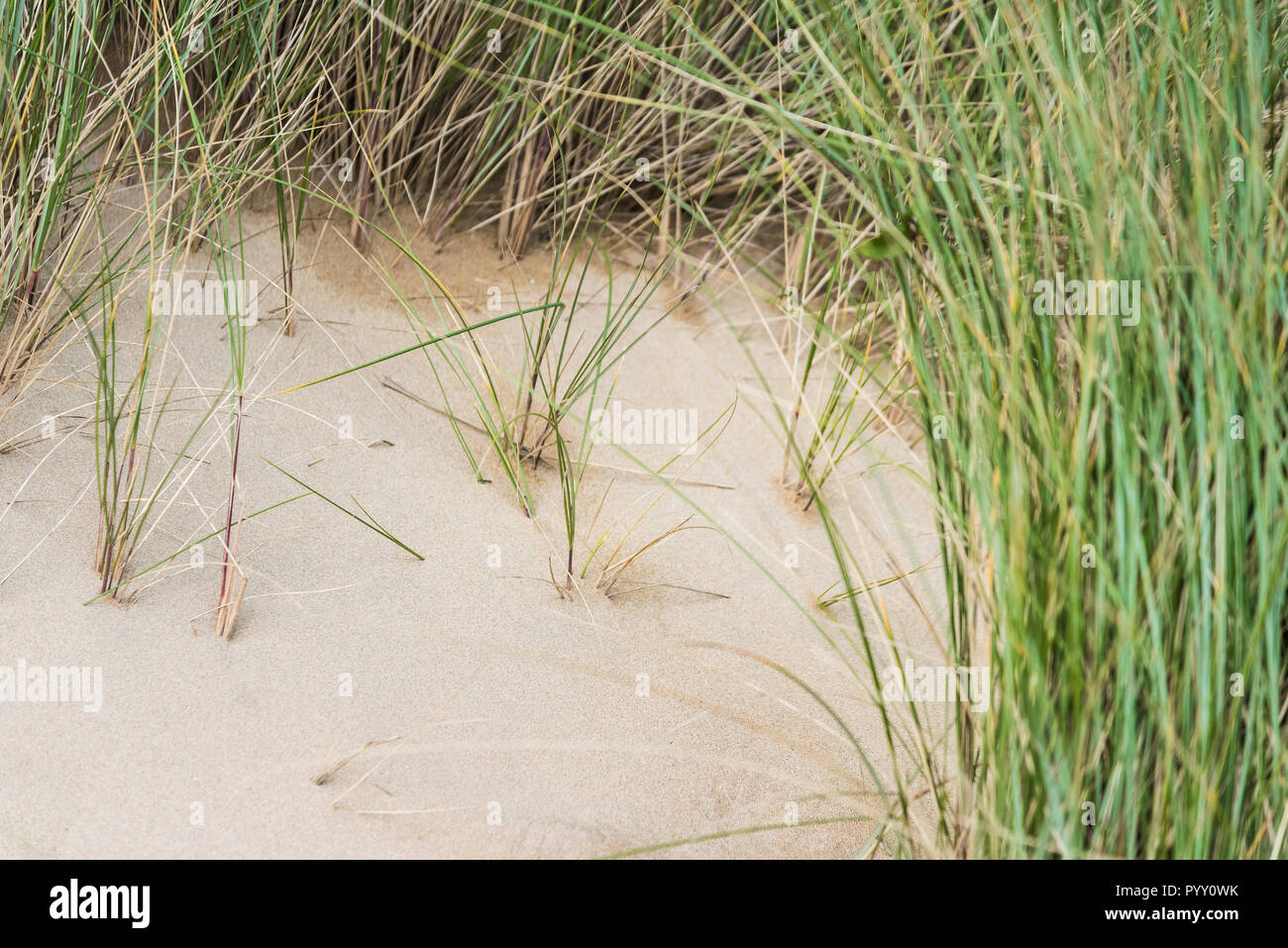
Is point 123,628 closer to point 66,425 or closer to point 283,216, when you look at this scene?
point 66,425

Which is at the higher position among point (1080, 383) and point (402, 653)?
point (1080, 383)

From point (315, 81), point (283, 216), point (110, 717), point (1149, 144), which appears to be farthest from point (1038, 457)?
point (315, 81)

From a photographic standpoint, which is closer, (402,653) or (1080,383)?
(1080,383)

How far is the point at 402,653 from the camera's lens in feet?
4.71

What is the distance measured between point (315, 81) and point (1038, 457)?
1543 mm

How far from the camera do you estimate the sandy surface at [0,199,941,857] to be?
1.24 m

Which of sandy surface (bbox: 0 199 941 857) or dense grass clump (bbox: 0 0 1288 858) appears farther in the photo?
sandy surface (bbox: 0 199 941 857)

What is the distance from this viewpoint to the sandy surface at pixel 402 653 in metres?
1.24

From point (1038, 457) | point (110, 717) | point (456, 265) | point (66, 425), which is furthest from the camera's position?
point (456, 265)

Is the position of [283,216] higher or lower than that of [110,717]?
higher

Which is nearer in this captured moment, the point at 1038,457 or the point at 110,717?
the point at 1038,457

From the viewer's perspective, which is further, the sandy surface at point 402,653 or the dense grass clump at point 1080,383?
the sandy surface at point 402,653

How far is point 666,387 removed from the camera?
1.99m
